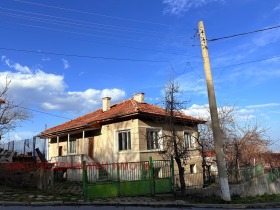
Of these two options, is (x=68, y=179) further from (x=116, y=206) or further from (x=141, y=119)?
(x=116, y=206)

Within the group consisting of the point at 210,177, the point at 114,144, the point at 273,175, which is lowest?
the point at 273,175

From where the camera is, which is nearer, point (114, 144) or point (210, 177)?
point (210, 177)

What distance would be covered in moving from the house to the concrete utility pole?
4.56m

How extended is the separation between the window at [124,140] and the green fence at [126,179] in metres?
6.14

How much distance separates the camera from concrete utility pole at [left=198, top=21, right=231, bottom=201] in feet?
42.5

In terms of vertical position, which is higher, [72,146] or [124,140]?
[72,146]

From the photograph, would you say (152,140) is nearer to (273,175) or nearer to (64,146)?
(64,146)

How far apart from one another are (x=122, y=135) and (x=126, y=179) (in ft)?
25.6

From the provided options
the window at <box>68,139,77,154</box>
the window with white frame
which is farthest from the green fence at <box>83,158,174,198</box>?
the window at <box>68,139,77,154</box>

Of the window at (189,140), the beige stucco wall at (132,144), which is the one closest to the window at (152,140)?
the beige stucco wall at (132,144)

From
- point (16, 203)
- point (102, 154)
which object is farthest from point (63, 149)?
point (16, 203)

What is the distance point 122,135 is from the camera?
70.0ft

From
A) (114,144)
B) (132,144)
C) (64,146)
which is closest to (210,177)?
(132,144)

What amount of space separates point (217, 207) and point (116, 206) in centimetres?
404
